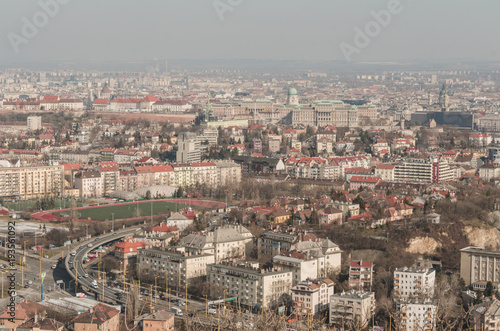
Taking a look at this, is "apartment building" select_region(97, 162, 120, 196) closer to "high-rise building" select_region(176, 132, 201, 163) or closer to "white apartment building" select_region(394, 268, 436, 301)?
"high-rise building" select_region(176, 132, 201, 163)

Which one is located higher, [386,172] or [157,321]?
[386,172]

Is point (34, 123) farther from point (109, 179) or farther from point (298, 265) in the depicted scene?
point (298, 265)

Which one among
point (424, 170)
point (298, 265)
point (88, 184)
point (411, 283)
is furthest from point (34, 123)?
point (411, 283)

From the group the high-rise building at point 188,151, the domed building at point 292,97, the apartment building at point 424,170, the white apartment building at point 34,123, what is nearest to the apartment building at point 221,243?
the apartment building at point 424,170

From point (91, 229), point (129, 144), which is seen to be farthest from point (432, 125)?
point (91, 229)

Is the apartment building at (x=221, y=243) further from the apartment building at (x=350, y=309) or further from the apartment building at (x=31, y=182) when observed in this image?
the apartment building at (x=31, y=182)

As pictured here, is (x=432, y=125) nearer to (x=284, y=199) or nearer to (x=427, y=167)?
(x=427, y=167)
